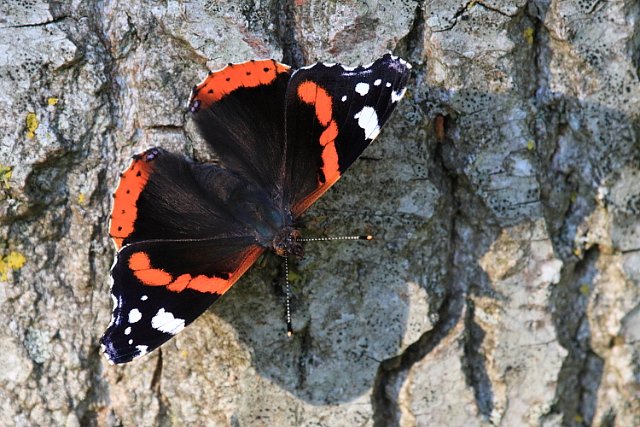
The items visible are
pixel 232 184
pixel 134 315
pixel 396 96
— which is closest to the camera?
pixel 396 96

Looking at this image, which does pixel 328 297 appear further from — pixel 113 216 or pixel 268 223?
pixel 113 216

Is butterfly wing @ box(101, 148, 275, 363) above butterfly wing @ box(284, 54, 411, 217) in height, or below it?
below

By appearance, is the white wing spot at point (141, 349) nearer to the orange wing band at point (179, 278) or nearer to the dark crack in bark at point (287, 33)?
the orange wing band at point (179, 278)

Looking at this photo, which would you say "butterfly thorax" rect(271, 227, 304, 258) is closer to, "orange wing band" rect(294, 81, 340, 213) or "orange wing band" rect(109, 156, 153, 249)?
"orange wing band" rect(294, 81, 340, 213)

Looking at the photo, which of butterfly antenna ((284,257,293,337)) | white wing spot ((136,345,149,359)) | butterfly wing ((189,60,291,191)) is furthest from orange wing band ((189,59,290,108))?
white wing spot ((136,345,149,359))

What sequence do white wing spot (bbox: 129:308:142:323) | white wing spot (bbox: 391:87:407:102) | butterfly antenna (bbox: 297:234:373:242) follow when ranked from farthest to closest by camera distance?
butterfly antenna (bbox: 297:234:373:242)
white wing spot (bbox: 129:308:142:323)
white wing spot (bbox: 391:87:407:102)

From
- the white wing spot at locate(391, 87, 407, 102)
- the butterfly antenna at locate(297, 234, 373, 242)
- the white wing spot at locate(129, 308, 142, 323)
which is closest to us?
the white wing spot at locate(391, 87, 407, 102)

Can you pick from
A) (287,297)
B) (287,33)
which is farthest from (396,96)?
(287,297)

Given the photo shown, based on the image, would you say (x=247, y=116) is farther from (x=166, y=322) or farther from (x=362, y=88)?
(x=166, y=322)
